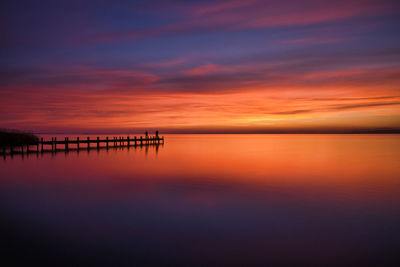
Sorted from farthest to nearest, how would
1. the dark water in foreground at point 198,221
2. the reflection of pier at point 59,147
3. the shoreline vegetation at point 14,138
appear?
the shoreline vegetation at point 14,138 < the reflection of pier at point 59,147 < the dark water in foreground at point 198,221

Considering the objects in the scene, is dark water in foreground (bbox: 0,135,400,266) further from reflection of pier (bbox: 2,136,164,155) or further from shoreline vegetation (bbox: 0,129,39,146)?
shoreline vegetation (bbox: 0,129,39,146)

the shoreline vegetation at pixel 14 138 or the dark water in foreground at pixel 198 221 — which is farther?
the shoreline vegetation at pixel 14 138

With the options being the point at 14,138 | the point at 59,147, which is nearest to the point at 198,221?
the point at 14,138

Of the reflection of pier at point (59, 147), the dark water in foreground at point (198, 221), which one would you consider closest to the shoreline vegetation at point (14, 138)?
the reflection of pier at point (59, 147)

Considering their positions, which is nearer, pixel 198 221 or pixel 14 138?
pixel 198 221

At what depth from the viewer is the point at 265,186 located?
53.2 ft

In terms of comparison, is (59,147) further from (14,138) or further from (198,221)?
(198,221)

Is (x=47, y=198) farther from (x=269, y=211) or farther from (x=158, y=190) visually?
(x=269, y=211)

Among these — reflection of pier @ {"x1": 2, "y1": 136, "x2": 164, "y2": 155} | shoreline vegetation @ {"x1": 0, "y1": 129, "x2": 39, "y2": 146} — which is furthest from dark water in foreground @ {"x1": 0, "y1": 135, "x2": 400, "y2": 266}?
shoreline vegetation @ {"x1": 0, "y1": 129, "x2": 39, "y2": 146}

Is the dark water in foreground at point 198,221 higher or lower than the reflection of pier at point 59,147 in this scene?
lower

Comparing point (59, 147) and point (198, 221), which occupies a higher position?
point (198, 221)

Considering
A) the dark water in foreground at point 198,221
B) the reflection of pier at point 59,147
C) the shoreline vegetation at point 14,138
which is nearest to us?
the dark water in foreground at point 198,221

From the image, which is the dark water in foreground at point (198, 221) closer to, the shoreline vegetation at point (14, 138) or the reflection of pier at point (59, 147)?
the reflection of pier at point (59, 147)

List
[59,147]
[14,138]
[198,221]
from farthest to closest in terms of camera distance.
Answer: [59,147], [14,138], [198,221]
